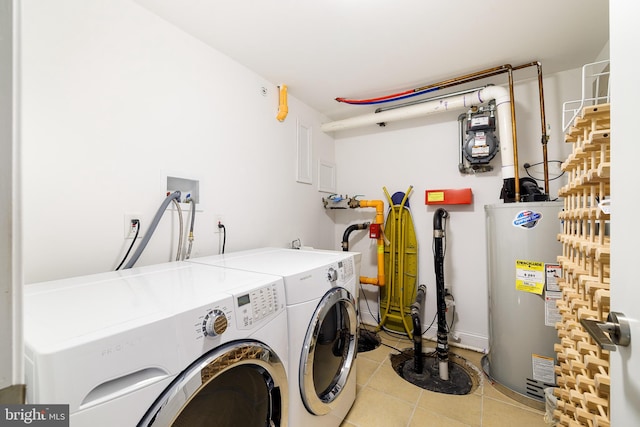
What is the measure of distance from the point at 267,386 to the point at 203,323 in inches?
16.7

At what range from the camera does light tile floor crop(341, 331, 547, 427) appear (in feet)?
4.85

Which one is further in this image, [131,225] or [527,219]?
[527,219]

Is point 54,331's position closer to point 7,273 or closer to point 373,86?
point 7,273

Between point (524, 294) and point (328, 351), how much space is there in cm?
128

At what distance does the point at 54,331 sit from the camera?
55cm

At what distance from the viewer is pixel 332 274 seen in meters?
1.31

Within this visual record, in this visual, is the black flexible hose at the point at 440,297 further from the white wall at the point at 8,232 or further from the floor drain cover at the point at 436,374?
the white wall at the point at 8,232

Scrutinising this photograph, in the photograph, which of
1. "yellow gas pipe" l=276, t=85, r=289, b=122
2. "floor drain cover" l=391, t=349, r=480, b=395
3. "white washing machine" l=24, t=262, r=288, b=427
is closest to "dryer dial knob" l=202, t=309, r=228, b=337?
"white washing machine" l=24, t=262, r=288, b=427

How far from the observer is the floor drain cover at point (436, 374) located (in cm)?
178

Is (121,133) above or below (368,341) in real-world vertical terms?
above

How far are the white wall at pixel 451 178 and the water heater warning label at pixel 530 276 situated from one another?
0.66m

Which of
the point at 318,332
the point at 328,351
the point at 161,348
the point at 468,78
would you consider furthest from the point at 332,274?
the point at 468,78

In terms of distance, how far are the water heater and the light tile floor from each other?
0.45 feet
